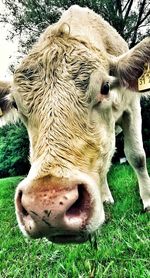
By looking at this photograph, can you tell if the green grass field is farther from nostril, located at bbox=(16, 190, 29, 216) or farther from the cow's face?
nostril, located at bbox=(16, 190, 29, 216)

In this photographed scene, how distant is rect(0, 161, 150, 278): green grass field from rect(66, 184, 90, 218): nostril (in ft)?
1.22

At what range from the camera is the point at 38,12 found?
67.1ft

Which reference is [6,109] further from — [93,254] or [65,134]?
[93,254]

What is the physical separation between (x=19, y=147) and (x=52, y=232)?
17805mm

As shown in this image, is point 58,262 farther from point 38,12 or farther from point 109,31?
point 38,12

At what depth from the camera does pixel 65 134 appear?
10.6ft

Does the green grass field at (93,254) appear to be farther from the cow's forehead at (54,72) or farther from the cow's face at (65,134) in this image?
the cow's forehead at (54,72)

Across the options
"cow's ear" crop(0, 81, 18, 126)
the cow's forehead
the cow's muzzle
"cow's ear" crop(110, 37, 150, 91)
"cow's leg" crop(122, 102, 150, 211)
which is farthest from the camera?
"cow's leg" crop(122, 102, 150, 211)

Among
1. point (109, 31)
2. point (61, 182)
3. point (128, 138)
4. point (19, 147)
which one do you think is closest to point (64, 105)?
point (61, 182)

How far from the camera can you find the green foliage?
67.6 ft

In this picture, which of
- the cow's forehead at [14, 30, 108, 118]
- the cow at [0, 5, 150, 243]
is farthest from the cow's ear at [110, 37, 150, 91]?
the cow's forehead at [14, 30, 108, 118]

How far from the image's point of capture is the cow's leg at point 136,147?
19.1ft

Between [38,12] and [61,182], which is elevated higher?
[38,12]

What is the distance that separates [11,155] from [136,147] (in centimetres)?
1758
